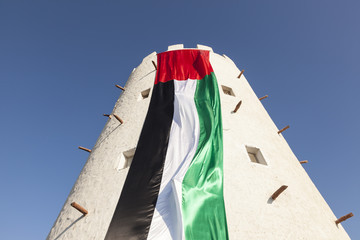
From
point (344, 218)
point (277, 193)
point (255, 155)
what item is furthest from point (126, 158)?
point (344, 218)

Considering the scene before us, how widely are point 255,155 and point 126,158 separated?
4.25 m

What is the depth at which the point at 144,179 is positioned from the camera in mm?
5570

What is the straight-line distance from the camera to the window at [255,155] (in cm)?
637

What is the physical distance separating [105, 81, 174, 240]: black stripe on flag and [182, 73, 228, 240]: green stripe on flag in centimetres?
88

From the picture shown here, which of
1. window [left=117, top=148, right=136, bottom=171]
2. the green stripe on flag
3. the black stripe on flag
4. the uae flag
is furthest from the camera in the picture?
window [left=117, top=148, right=136, bottom=171]

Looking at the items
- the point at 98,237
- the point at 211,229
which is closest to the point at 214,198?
the point at 211,229

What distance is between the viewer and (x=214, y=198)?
15.9 feet

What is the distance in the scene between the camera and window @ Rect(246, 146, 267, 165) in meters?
6.37

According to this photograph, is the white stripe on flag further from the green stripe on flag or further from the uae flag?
the green stripe on flag

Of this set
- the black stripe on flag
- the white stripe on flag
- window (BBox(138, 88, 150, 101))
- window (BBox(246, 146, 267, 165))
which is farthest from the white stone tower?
window (BBox(138, 88, 150, 101))

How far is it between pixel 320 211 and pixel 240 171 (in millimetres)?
2250

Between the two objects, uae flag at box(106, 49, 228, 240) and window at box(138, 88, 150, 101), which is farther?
window at box(138, 88, 150, 101)

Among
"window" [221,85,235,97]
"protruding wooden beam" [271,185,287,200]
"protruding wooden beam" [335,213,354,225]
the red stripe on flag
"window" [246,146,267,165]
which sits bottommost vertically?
"protruding wooden beam" [335,213,354,225]

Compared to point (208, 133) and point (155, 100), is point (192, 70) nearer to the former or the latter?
point (155, 100)
